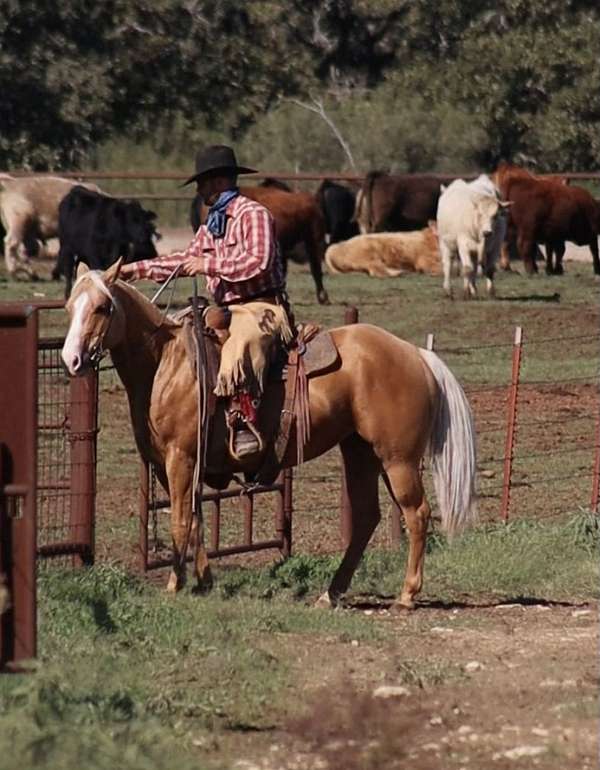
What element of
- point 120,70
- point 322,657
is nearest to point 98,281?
point 322,657

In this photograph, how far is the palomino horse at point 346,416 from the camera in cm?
1021

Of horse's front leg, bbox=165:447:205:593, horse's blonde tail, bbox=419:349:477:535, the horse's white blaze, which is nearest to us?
the horse's white blaze

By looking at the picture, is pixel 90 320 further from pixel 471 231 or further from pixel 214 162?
pixel 471 231

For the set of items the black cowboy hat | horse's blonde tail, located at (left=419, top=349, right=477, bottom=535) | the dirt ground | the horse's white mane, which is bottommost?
the dirt ground

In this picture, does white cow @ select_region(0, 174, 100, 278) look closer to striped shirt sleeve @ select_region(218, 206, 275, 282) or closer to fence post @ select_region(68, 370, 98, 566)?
fence post @ select_region(68, 370, 98, 566)

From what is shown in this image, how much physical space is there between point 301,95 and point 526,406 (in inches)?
1316

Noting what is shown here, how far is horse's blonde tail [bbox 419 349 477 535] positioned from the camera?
10.5 m

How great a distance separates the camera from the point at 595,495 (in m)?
13.1

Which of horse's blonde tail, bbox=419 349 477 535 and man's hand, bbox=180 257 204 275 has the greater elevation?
man's hand, bbox=180 257 204 275

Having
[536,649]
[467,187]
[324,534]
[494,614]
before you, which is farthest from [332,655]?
[467,187]

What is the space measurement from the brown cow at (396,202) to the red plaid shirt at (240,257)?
75.3 ft

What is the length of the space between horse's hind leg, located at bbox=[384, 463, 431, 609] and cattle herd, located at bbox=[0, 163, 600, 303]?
48.2 feet

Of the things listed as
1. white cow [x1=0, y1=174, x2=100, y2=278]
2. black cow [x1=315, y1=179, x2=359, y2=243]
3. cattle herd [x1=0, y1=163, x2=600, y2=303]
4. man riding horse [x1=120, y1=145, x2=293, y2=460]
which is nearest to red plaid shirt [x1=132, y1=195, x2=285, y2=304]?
man riding horse [x1=120, y1=145, x2=293, y2=460]

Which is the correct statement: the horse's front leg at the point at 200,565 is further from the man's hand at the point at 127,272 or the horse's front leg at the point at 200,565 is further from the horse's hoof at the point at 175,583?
the man's hand at the point at 127,272
